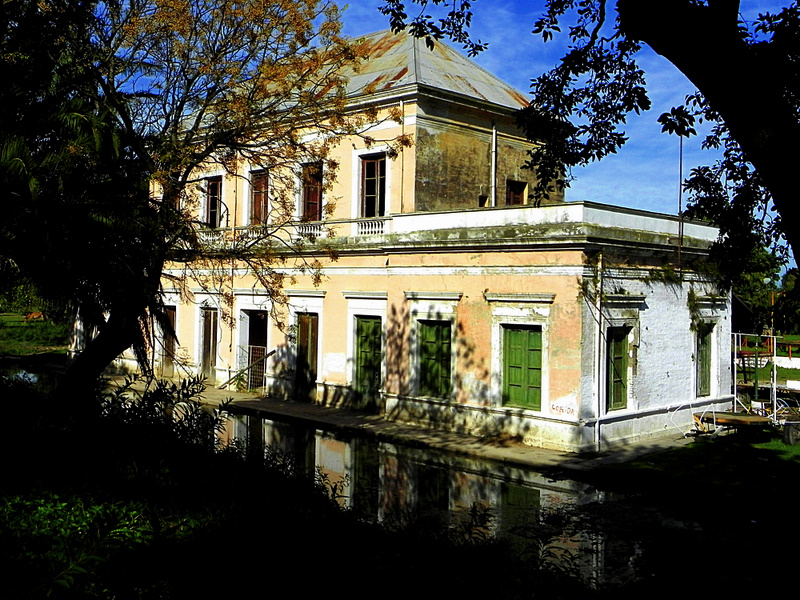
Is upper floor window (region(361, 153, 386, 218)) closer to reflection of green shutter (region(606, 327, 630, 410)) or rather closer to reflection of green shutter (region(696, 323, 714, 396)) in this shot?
reflection of green shutter (region(606, 327, 630, 410))

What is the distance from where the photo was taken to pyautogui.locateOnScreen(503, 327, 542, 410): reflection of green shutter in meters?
15.0

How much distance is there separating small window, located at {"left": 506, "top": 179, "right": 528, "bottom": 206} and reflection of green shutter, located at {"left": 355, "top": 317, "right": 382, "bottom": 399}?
17.3ft

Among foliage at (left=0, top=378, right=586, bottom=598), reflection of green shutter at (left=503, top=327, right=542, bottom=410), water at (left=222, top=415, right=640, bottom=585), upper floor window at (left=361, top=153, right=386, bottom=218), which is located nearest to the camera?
foliage at (left=0, top=378, right=586, bottom=598)

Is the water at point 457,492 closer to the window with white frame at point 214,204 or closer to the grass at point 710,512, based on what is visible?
the grass at point 710,512

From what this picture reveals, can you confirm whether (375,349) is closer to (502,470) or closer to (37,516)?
(502,470)

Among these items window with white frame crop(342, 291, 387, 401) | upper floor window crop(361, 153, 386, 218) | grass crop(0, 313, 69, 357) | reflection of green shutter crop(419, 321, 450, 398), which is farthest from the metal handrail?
grass crop(0, 313, 69, 357)

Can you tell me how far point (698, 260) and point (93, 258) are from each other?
514 inches

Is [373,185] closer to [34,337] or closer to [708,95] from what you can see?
[708,95]

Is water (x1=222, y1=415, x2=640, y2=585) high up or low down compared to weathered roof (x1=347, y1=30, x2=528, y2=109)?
down

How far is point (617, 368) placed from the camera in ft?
50.4

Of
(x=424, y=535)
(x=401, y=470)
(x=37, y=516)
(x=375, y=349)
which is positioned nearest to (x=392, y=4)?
(x=424, y=535)

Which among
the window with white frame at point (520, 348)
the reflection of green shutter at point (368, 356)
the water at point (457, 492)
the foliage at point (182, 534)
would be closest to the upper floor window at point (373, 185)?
the reflection of green shutter at point (368, 356)

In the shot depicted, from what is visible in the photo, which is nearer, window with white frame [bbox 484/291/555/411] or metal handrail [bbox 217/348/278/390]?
window with white frame [bbox 484/291/555/411]

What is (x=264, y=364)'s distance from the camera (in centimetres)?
2128
